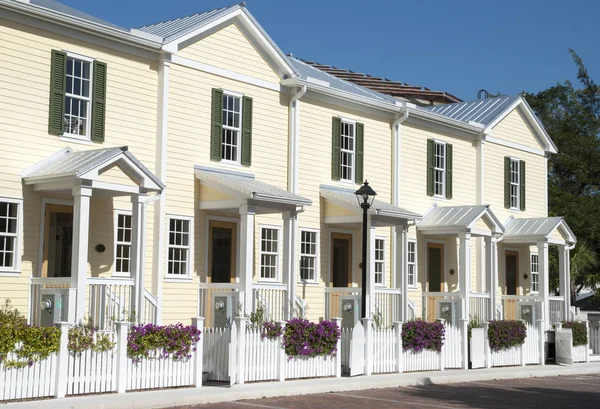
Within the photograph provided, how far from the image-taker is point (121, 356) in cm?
1472

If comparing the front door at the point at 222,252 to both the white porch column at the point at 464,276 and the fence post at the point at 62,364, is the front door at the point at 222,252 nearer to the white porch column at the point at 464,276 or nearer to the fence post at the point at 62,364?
the fence post at the point at 62,364

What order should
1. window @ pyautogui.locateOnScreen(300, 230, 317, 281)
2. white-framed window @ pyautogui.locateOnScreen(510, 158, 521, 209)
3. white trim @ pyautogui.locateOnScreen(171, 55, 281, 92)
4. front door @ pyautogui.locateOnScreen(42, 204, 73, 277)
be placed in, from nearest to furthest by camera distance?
front door @ pyautogui.locateOnScreen(42, 204, 73, 277)
white trim @ pyautogui.locateOnScreen(171, 55, 281, 92)
window @ pyautogui.locateOnScreen(300, 230, 317, 281)
white-framed window @ pyautogui.locateOnScreen(510, 158, 521, 209)

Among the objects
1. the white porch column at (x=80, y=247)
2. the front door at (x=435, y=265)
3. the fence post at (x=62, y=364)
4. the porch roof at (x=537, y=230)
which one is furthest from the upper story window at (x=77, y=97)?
the porch roof at (x=537, y=230)

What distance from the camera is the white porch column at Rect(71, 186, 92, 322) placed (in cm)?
1546

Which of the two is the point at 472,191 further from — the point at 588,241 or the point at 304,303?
the point at 588,241

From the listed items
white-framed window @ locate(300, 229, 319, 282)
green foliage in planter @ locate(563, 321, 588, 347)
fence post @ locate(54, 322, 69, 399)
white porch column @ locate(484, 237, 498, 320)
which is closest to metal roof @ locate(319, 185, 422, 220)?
white-framed window @ locate(300, 229, 319, 282)

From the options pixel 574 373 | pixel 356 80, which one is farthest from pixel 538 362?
pixel 356 80

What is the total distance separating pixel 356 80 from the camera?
41.2m

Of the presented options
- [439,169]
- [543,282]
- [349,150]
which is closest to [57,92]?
[349,150]

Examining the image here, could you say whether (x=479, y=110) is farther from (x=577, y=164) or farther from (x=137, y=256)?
(x=137, y=256)

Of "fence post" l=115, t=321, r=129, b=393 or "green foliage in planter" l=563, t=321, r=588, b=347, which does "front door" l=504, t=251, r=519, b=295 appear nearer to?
"green foliage in planter" l=563, t=321, r=588, b=347

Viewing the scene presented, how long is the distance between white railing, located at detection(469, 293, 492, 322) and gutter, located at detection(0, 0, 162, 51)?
11262 mm

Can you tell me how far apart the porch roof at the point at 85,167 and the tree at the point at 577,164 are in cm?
2327

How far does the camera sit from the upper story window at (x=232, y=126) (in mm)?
20047
